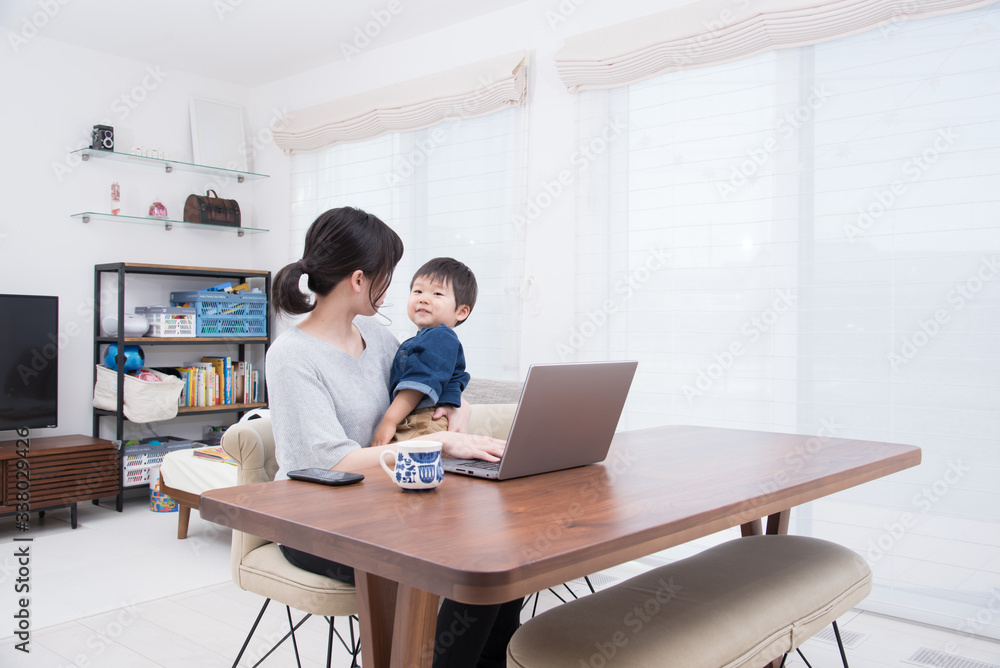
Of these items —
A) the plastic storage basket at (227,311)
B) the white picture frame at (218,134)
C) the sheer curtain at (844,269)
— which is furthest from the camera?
the white picture frame at (218,134)

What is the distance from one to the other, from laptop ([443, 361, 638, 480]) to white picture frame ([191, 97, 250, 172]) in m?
3.86

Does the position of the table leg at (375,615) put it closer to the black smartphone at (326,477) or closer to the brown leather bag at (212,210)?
the black smartphone at (326,477)

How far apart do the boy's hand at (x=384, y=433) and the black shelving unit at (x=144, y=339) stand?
9.12 ft

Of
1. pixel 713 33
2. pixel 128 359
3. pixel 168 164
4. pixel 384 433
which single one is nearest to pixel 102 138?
pixel 168 164

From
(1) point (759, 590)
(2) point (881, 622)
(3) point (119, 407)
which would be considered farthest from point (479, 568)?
(3) point (119, 407)

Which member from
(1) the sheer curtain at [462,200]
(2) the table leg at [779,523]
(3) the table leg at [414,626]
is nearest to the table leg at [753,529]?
(2) the table leg at [779,523]

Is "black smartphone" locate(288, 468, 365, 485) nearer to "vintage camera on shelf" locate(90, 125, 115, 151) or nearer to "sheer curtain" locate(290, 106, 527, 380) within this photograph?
"sheer curtain" locate(290, 106, 527, 380)

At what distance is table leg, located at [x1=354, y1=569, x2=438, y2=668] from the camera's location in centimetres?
97

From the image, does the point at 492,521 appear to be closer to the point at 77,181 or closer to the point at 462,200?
the point at 462,200

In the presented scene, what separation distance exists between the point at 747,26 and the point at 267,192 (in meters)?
3.13

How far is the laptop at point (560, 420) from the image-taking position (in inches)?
47.3

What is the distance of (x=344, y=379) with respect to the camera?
164 centimetres

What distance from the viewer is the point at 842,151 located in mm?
2664

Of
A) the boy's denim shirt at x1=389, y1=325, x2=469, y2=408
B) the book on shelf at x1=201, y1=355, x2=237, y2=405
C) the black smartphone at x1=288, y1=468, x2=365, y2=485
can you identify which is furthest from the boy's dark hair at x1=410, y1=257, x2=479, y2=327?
the book on shelf at x1=201, y1=355, x2=237, y2=405
